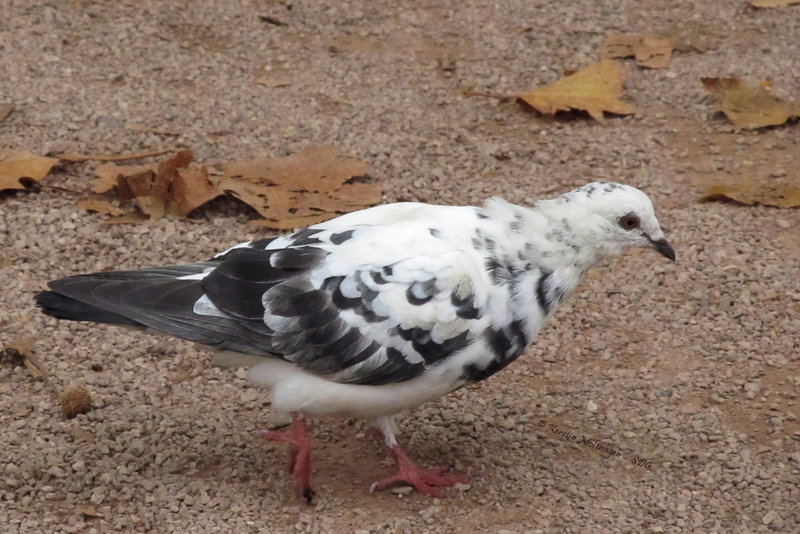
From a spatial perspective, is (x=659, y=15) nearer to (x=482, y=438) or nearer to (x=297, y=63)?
(x=297, y=63)

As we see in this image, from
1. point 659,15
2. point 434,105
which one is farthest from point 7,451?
point 659,15

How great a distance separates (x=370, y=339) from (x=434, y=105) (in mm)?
3552

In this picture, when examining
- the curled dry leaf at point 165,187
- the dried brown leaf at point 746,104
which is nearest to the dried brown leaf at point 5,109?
the curled dry leaf at point 165,187

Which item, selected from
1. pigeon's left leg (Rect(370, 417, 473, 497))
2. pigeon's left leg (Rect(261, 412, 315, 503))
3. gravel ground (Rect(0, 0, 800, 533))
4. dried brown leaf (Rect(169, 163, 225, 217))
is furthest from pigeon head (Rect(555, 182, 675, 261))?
dried brown leaf (Rect(169, 163, 225, 217))

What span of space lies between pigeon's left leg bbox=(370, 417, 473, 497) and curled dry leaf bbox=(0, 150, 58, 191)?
292cm

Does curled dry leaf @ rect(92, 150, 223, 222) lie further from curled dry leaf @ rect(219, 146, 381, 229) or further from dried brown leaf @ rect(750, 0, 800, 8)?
dried brown leaf @ rect(750, 0, 800, 8)

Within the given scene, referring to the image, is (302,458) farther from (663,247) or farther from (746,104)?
(746,104)

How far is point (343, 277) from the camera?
4.77 metres

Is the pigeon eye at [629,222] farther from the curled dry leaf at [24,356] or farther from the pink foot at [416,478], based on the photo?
the curled dry leaf at [24,356]

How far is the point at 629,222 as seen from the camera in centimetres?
498

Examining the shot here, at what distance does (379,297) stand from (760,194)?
3245mm

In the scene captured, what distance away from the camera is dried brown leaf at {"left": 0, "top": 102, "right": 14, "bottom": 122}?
7.41 meters

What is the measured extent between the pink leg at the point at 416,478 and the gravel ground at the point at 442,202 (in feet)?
0.21

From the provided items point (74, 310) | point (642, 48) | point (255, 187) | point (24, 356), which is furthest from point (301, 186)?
point (642, 48)
